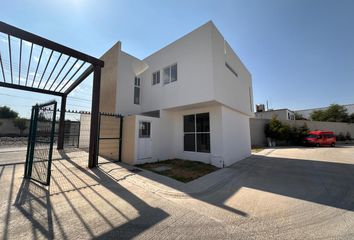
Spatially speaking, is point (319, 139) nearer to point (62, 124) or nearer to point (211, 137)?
point (211, 137)

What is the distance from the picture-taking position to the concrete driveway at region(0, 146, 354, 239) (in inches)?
95.4

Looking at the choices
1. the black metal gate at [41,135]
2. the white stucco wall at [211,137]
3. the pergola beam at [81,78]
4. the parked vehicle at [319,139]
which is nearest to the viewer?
the black metal gate at [41,135]

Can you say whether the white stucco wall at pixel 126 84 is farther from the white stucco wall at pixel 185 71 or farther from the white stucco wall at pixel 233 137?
the white stucco wall at pixel 233 137

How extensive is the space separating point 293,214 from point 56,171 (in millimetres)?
7752

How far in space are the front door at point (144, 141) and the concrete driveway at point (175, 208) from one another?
2493 mm

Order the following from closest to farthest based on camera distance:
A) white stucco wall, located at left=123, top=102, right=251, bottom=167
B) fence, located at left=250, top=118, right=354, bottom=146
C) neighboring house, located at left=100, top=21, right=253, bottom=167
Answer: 1. neighboring house, located at left=100, top=21, right=253, bottom=167
2. white stucco wall, located at left=123, top=102, right=251, bottom=167
3. fence, located at left=250, top=118, right=354, bottom=146

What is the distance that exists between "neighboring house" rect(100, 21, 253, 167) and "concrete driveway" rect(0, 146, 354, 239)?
2.96 m

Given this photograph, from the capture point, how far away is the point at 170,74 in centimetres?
909

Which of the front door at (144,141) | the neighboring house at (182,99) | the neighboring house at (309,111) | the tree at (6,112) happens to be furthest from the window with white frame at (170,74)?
the neighboring house at (309,111)

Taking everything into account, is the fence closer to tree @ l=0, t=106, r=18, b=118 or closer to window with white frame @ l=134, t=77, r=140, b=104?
window with white frame @ l=134, t=77, r=140, b=104

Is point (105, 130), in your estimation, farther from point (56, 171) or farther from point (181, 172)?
point (181, 172)

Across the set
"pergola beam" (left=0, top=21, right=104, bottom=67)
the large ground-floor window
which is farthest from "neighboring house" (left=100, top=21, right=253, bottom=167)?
"pergola beam" (left=0, top=21, right=104, bottom=67)

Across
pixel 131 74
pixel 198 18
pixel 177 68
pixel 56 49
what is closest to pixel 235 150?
pixel 177 68

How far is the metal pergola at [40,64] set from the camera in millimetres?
4969
